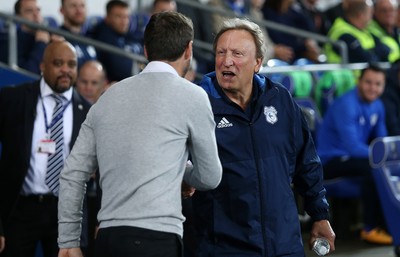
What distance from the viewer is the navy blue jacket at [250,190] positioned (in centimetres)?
457

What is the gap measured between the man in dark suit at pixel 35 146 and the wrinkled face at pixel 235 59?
1.89 meters

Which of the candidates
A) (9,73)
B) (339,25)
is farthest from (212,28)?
(9,73)

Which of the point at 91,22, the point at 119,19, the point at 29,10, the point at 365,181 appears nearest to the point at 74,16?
the point at 29,10

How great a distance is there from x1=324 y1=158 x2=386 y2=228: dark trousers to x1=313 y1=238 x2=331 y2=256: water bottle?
4875 millimetres

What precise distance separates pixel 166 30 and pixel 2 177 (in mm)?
2528

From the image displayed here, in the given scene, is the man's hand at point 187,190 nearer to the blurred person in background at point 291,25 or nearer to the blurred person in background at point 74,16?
the blurred person in background at point 74,16

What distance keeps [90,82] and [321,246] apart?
3797 mm

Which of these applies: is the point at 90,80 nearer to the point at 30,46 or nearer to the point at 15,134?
the point at 30,46

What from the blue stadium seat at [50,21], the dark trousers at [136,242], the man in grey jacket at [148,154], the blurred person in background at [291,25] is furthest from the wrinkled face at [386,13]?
the dark trousers at [136,242]

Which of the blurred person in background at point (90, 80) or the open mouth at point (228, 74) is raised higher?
the open mouth at point (228, 74)

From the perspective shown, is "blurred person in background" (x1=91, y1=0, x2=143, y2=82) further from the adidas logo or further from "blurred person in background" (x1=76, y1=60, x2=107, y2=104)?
the adidas logo

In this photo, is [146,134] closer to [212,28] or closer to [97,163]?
[97,163]

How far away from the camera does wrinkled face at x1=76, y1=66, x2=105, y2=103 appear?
8.20 m

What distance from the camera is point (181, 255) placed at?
13.9 ft
